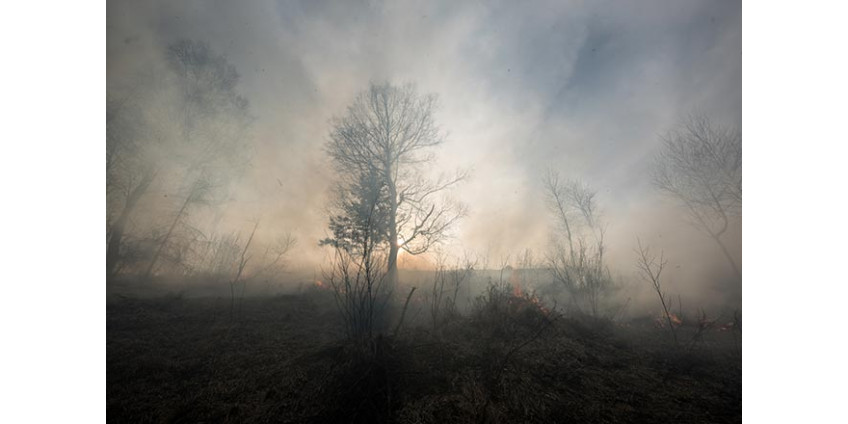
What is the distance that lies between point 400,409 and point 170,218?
12.9 m

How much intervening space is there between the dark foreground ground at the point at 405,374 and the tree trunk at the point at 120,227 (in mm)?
4144

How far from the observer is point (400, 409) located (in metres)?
3.02

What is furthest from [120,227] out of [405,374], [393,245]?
[405,374]

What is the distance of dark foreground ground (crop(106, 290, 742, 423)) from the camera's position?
3020mm

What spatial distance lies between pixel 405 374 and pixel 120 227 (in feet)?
40.2

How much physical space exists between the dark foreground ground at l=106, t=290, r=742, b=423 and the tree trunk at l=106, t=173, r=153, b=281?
4.14 m

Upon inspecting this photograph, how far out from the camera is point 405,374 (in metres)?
3.67

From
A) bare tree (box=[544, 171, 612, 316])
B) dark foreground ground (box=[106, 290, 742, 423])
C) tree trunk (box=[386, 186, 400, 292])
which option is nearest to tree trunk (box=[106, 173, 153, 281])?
dark foreground ground (box=[106, 290, 742, 423])

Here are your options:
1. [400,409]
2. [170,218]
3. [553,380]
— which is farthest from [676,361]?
[170,218]

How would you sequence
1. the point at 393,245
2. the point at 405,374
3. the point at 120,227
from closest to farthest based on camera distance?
the point at 405,374 < the point at 120,227 < the point at 393,245

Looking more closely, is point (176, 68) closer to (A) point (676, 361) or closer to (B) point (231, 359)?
(B) point (231, 359)

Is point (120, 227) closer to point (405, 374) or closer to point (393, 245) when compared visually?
point (393, 245)

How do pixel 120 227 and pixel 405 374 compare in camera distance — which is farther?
pixel 120 227

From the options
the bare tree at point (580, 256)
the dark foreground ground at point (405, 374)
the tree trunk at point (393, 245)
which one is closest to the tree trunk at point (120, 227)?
the dark foreground ground at point (405, 374)
